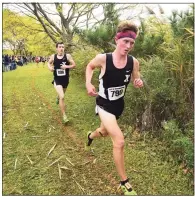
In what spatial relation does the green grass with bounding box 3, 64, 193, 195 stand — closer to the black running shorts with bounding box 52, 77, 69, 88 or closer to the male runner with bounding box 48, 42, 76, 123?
the male runner with bounding box 48, 42, 76, 123

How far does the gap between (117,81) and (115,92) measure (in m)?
0.16

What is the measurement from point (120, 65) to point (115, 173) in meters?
1.52

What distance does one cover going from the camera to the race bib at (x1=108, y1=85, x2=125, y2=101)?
3891 millimetres

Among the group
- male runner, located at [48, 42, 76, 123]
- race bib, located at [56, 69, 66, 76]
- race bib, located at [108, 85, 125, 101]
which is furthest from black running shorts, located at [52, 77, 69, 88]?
race bib, located at [108, 85, 125, 101]

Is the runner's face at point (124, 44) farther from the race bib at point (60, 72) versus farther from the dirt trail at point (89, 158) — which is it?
the race bib at point (60, 72)

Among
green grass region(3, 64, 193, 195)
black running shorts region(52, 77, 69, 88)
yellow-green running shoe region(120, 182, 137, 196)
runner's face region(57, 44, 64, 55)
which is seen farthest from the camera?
black running shorts region(52, 77, 69, 88)

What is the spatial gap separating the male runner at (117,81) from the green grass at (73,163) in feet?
1.86

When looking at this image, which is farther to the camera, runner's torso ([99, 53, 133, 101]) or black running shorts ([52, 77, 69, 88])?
black running shorts ([52, 77, 69, 88])

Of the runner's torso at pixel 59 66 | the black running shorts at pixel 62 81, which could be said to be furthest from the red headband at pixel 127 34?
the black running shorts at pixel 62 81

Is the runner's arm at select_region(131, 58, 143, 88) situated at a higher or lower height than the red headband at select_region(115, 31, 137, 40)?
lower

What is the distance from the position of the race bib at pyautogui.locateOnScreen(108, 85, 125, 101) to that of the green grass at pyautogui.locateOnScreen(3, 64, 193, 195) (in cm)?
109

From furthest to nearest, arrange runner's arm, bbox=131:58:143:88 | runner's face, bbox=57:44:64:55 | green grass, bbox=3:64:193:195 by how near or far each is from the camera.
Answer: runner's face, bbox=57:44:64:55 < green grass, bbox=3:64:193:195 < runner's arm, bbox=131:58:143:88

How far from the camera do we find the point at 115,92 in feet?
12.9

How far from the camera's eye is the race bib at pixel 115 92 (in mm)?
3891
